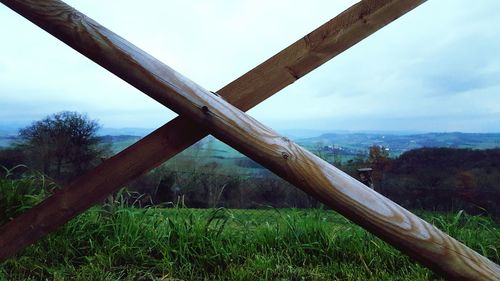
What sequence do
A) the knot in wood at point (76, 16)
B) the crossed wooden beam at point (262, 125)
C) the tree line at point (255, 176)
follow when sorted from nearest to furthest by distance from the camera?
the crossed wooden beam at point (262, 125) < the knot in wood at point (76, 16) < the tree line at point (255, 176)

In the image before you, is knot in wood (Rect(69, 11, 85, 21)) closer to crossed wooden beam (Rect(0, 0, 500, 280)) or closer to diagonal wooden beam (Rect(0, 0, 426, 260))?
crossed wooden beam (Rect(0, 0, 500, 280))

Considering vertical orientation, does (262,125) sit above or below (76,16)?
below

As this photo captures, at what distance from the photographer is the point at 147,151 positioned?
1985mm

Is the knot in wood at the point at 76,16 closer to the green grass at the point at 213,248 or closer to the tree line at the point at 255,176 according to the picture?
the green grass at the point at 213,248

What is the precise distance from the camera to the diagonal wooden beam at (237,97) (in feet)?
6.11

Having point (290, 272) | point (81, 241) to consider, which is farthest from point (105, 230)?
point (290, 272)

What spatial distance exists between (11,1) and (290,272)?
204cm

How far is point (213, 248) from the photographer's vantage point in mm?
3002

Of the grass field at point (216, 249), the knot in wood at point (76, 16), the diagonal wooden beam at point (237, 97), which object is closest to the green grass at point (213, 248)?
the grass field at point (216, 249)

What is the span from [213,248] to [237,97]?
1.43 meters

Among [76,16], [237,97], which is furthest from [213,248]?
[76,16]

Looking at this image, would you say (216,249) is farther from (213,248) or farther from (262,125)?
(262,125)

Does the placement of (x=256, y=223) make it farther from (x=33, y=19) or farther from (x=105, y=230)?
(x=33, y=19)

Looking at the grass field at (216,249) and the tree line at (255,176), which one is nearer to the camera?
the grass field at (216,249)
